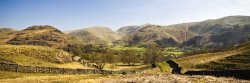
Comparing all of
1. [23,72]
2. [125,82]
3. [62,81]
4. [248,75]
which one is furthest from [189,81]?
[23,72]

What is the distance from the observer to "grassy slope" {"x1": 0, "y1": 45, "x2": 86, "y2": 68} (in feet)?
279

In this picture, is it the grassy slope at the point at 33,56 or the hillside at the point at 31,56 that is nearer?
the hillside at the point at 31,56

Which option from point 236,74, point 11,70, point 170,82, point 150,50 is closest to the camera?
point 170,82

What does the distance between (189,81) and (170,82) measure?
2.88 metres

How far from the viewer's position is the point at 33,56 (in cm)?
9594

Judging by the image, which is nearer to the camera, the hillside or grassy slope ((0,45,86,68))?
the hillside

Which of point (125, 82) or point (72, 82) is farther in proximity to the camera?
point (72, 82)

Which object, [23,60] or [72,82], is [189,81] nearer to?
[72,82]

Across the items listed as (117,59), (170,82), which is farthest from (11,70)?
(117,59)

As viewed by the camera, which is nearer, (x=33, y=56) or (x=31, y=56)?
(x=31, y=56)

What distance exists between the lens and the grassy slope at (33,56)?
279 ft

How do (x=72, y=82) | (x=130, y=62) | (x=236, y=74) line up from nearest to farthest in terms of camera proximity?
(x=72, y=82) < (x=236, y=74) < (x=130, y=62)

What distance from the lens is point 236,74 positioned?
56.1 metres

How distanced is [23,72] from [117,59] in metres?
133
